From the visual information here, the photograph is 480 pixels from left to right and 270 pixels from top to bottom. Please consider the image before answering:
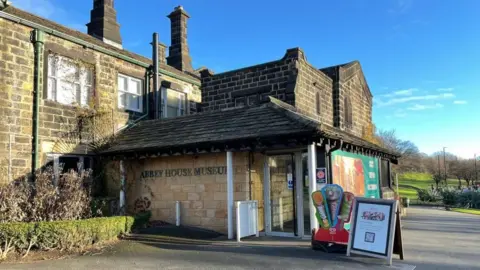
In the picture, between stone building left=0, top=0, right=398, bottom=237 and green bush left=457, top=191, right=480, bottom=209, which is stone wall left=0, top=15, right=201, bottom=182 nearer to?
stone building left=0, top=0, right=398, bottom=237

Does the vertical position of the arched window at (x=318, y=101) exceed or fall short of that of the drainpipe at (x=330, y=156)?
it exceeds it

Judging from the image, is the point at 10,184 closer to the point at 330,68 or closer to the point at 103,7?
the point at 103,7

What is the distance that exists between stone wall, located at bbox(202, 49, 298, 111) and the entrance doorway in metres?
3.42

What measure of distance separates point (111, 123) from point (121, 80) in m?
1.96

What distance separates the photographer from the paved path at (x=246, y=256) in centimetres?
737

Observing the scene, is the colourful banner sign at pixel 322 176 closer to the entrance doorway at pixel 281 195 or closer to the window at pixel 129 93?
the entrance doorway at pixel 281 195

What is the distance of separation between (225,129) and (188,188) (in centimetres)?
214

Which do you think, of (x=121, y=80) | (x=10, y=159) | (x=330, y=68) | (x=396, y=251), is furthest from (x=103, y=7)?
(x=396, y=251)

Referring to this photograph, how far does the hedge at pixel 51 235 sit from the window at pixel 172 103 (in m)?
8.04

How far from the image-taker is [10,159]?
1116cm

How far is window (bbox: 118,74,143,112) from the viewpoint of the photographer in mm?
15227

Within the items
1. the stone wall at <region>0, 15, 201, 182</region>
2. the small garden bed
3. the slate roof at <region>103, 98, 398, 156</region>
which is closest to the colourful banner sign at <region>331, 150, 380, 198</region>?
the slate roof at <region>103, 98, 398, 156</region>

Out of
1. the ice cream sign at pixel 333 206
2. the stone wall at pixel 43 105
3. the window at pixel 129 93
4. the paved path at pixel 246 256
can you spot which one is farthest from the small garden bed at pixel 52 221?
the ice cream sign at pixel 333 206

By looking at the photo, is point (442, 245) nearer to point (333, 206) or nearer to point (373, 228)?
point (373, 228)
